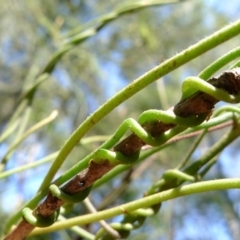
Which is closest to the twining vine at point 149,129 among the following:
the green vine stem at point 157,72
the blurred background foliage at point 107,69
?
the green vine stem at point 157,72

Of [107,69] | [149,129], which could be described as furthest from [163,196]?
[107,69]

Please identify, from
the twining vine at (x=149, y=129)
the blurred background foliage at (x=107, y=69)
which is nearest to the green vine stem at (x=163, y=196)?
the twining vine at (x=149, y=129)

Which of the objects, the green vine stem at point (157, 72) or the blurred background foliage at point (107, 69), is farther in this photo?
the blurred background foliage at point (107, 69)

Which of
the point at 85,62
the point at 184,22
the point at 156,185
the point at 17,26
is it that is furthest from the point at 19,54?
the point at 156,185

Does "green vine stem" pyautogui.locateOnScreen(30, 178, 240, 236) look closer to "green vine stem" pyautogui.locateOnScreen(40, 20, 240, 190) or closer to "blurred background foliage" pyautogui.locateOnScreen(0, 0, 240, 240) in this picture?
"green vine stem" pyautogui.locateOnScreen(40, 20, 240, 190)

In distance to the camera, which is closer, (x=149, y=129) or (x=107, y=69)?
(x=149, y=129)

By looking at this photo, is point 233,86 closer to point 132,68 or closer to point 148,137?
point 148,137

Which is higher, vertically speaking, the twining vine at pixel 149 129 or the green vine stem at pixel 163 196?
the twining vine at pixel 149 129

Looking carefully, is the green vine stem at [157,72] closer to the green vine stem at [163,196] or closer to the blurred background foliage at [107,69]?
the green vine stem at [163,196]

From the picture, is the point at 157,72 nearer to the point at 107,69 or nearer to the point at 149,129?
the point at 149,129
